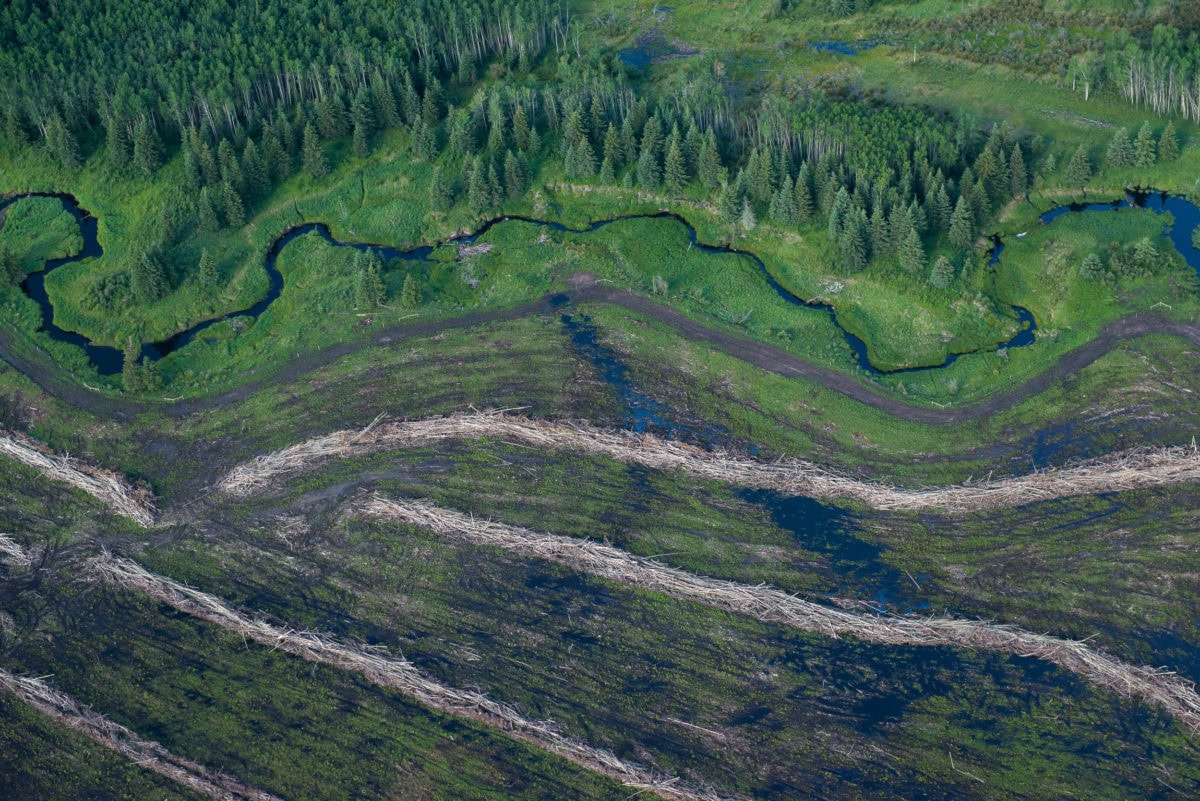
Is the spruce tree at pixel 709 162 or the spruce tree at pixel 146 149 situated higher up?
the spruce tree at pixel 709 162

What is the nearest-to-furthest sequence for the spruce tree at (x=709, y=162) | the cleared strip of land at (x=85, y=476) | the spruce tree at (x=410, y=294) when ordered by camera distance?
the cleared strip of land at (x=85, y=476) → the spruce tree at (x=410, y=294) → the spruce tree at (x=709, y=162)

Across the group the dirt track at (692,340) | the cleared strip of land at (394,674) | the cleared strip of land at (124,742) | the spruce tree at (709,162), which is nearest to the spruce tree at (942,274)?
the dirt track at (692,340)

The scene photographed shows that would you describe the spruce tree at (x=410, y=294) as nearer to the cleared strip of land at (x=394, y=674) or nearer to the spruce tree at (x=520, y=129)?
the spruce tree at (x=520, y=129)

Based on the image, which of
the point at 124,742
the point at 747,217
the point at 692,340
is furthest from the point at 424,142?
the point at 124,742

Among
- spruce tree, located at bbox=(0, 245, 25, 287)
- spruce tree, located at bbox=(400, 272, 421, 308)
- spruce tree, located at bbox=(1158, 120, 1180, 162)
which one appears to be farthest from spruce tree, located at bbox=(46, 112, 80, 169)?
spruce tree, located at bbox=(1158, 120, 1180, 162)

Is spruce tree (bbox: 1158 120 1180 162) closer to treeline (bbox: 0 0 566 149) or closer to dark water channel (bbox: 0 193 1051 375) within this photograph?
dark water channel (bbox: 0 193 1051 375)

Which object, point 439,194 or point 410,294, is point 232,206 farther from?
point 410,294
